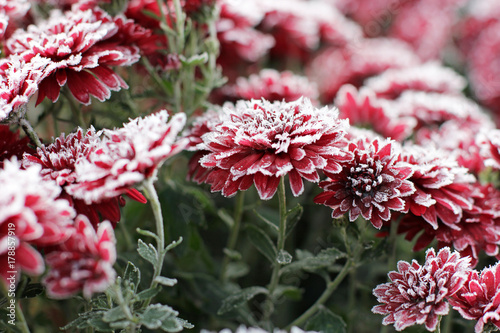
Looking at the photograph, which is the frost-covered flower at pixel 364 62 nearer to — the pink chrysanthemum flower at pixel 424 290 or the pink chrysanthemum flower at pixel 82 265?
the pink chrysanthemum flower at pixel 424 290

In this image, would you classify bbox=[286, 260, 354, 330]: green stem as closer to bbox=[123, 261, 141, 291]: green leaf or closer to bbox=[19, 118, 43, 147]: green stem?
bbox=[123, 261, 141, 291]: green leaf

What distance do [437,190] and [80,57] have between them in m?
0.56

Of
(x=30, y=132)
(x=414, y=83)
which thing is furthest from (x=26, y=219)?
(x=414, y=83)

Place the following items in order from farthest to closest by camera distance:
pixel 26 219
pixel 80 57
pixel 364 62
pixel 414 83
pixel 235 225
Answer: pixel 364 62
pixel 414 83
pixel 235 225
pixel 80 57
pixel 26 219

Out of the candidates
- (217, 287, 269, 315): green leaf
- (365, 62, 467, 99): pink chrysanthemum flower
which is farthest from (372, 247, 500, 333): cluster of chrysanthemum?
(365, 62, 467, 99): pink chrysanthemum flower

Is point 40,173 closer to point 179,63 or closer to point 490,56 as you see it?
point 179,63

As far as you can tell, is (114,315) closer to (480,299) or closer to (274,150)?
(274,150)

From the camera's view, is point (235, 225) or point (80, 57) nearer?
point (80, 57)

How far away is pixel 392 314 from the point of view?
0.62 meters

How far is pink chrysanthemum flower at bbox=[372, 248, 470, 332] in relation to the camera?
58cm

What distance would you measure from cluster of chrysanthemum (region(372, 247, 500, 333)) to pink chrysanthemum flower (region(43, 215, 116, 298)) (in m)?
0.36

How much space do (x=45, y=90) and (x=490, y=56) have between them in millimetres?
1454

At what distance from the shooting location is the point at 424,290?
23.7 inches

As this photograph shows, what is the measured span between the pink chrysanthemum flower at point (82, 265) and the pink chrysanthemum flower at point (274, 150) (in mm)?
195
